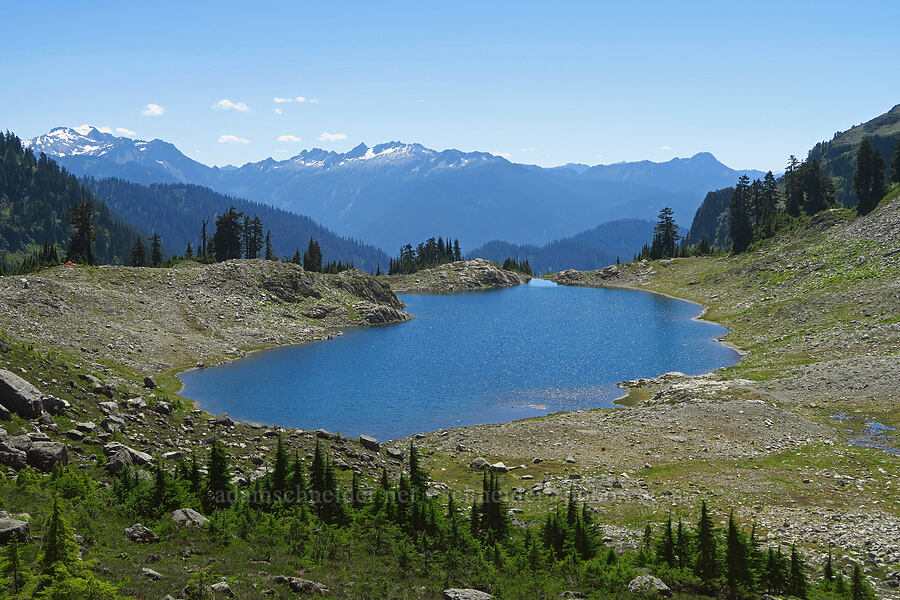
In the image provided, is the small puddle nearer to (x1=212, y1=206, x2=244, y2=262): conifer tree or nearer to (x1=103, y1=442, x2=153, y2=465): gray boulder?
(x1=103, y1=442, x2=153, y2=465): gray boulder

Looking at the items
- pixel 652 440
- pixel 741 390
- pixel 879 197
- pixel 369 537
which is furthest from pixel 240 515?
pixel 879 197

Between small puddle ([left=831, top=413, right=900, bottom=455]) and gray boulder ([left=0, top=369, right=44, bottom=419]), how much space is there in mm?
48223

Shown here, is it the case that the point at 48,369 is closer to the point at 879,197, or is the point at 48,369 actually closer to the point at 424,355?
the point at 424,355

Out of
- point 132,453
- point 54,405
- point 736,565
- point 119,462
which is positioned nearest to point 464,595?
point 736,565

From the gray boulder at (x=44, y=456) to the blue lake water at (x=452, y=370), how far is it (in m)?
26.6

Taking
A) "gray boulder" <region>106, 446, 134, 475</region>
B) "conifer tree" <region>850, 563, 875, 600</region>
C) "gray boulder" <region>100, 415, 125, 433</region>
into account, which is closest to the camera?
"conifer tree" <region>850, 563, 875, 600</region>

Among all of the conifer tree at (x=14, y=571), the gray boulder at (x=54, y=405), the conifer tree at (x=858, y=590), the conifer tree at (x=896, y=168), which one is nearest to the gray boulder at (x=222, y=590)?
the conifer tree at (x=14, y=571)

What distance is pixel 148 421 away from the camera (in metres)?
36.6

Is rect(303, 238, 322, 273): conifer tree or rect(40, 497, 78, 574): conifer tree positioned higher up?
rect(303, 238, 322, 273): conifer tree

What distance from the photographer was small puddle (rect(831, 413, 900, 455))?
131ft

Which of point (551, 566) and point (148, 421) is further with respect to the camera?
point (148, 421)

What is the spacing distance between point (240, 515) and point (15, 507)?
742cm

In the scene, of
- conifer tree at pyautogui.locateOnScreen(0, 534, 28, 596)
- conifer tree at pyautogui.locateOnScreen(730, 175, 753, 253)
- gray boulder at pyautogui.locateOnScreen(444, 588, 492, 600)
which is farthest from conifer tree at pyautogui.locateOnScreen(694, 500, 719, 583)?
conifer tree at pyautogui.locateOnScreen(730, 175, 753, 253)

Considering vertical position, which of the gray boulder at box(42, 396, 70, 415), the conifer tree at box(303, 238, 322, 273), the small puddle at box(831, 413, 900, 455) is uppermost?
the conifer tree at box(303, 238, 322, 273)
